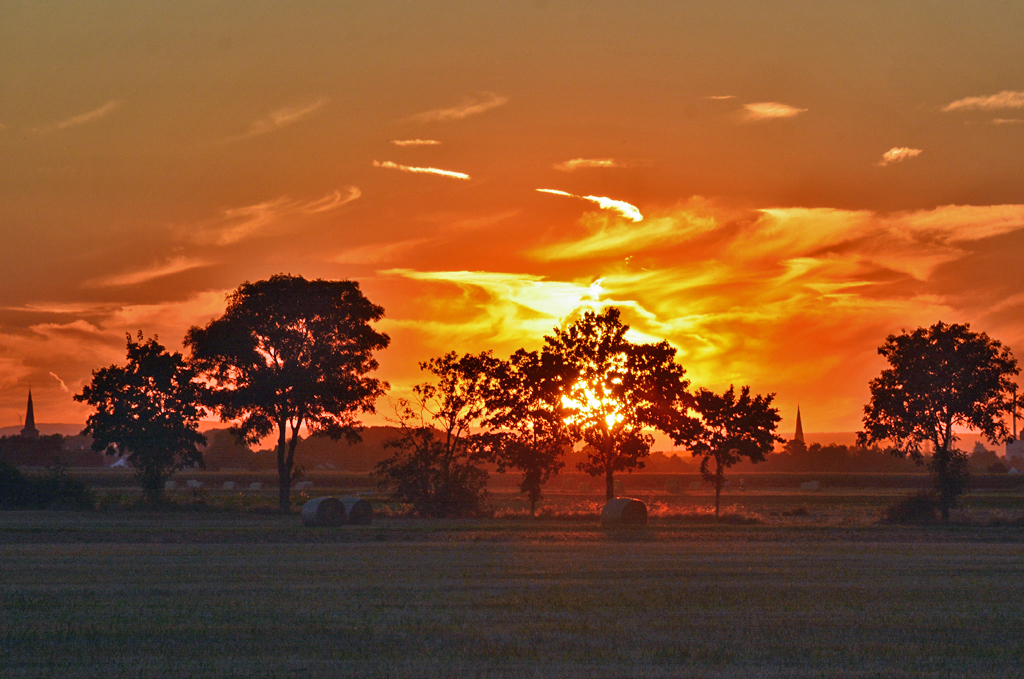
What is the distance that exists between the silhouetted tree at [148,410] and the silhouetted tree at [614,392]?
82.2 feet

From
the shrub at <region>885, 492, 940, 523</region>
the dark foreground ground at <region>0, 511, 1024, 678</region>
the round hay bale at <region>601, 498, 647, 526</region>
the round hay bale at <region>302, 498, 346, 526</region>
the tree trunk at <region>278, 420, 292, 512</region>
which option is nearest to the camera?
Result: the dark foreground ground at <region>0, 511, 1024, 678</region>

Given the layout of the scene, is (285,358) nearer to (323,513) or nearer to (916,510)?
(323,513)

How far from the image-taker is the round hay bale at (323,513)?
49.1 m

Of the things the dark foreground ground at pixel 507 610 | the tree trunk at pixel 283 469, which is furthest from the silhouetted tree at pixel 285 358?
the dark foreground ground at pixel 507 610

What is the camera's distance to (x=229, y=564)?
27.1 metres

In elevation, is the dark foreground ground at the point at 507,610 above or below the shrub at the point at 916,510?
above

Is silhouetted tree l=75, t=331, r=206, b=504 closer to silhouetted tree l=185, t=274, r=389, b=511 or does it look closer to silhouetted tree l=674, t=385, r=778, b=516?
silhouetted tree l=185, t=274, r=389, b=511

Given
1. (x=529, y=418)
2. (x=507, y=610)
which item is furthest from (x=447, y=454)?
(x=507, y=610)

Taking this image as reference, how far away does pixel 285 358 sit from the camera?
66000 millimetres

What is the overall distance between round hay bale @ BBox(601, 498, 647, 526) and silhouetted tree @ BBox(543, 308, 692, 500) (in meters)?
13.5

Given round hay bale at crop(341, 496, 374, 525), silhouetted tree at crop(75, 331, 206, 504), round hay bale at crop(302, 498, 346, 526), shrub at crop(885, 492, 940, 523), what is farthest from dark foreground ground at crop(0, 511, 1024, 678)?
silhouetted tree at crop(75, 331, 206, 504)

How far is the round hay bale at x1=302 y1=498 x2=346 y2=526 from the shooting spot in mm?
49125

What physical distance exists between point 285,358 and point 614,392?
69.5 feet

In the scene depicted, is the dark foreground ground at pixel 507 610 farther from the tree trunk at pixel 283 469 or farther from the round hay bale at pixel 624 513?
the tree trunk at pixel 283 469
